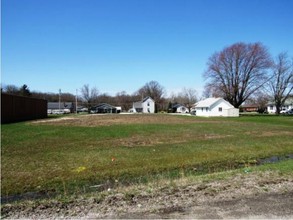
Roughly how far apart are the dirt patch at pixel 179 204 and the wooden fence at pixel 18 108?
34.3m

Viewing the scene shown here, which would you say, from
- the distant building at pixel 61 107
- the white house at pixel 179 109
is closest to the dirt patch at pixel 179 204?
the white house at pixel 179 109

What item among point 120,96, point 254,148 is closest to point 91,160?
point 254,148

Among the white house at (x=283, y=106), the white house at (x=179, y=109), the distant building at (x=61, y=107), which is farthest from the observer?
the white house at (x=179, y=109)

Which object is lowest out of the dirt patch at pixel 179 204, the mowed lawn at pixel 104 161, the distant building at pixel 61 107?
the mowed lawn at pixel 104 161

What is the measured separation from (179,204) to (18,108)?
4205 centimetres

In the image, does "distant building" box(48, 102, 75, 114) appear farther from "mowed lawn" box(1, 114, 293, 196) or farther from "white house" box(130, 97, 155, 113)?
"mowed lawn" box(1, 114, 293, 196)

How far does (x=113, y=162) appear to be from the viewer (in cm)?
1168

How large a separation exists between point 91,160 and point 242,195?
7.44 meters

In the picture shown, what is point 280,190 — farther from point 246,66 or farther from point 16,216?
point 246,66

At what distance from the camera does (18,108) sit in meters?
43.0

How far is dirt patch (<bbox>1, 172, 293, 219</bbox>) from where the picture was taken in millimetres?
4762

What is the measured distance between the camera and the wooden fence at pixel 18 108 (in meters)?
37.8

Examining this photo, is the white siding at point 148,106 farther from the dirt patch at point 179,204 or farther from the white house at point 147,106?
the dirt patch at point 179,204

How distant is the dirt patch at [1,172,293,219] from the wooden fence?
34.3 metres
